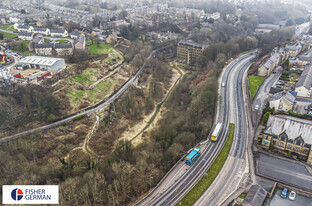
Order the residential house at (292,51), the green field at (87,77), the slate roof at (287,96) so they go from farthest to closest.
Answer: the residential house at (292,51) < the green field at (87,77) < the slate roof at (287,96)

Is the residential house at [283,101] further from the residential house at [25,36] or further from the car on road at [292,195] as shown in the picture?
the residential house at [25,36]

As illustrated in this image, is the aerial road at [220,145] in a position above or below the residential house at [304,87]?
below

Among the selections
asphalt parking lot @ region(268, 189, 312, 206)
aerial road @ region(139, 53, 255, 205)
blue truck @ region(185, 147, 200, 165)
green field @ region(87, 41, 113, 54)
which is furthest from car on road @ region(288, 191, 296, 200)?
green field @ region(87, 41, 113, 54)

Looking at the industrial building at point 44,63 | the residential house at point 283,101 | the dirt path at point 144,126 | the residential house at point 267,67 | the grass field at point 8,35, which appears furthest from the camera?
the grass field at point 8,35

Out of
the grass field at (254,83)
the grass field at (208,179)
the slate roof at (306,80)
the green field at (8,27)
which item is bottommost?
the grass field at (208,179)

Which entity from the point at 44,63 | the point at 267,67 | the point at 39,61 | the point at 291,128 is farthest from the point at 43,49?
the point at 291,128

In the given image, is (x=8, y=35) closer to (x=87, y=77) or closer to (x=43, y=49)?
(x=43, y=49)

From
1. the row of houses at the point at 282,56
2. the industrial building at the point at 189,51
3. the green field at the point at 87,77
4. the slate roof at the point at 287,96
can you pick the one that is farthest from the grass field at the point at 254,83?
the green field at the point at 87,77

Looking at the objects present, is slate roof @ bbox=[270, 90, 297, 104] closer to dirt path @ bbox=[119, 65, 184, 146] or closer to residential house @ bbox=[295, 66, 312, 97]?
residential house @ bbox=[295, 66, 312, 97]
